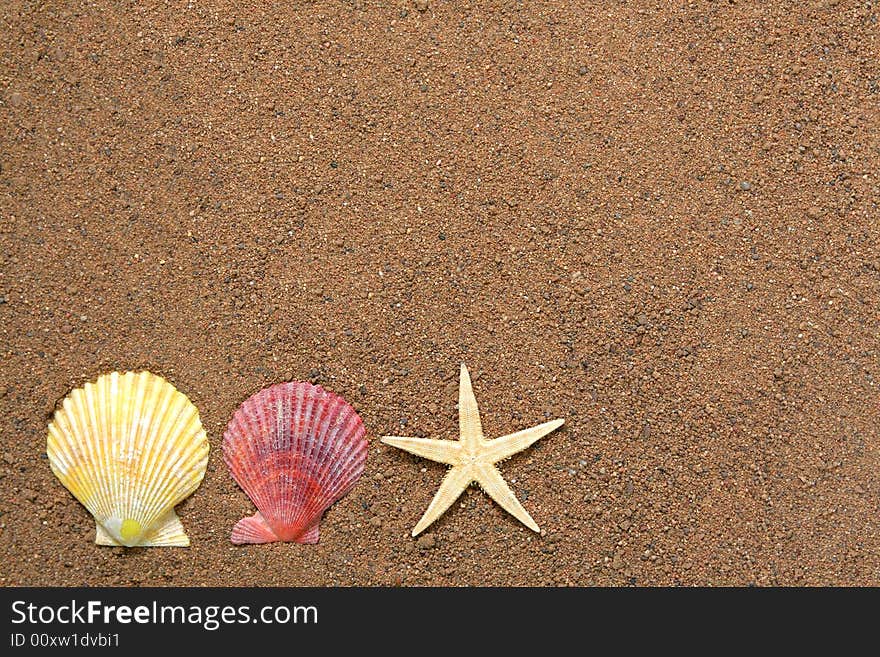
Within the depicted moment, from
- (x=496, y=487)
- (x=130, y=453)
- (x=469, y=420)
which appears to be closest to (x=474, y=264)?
(x=469, y=420)

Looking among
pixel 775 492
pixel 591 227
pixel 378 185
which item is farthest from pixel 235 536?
pixel 775 492

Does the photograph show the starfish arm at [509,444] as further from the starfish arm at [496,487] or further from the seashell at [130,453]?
the seashell at [130,453]

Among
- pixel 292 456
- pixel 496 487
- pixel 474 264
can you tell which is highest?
pixel 474 264

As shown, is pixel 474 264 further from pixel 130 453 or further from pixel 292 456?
pixel 130 453

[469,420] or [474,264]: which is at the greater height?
[474,264]

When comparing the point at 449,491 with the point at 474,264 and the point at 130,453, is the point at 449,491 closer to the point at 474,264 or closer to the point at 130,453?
the point at 474,264

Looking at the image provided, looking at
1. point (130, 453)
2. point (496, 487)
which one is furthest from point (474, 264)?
point (130, 453)
